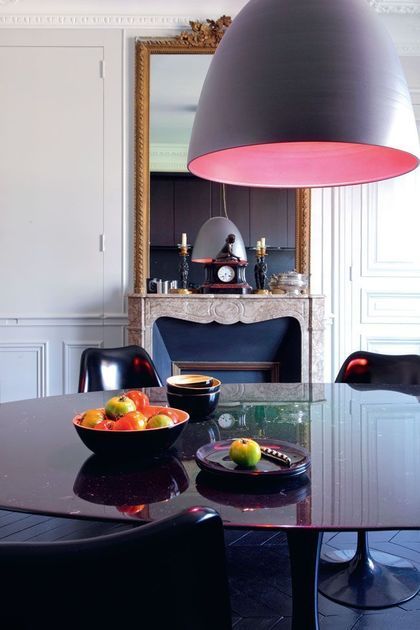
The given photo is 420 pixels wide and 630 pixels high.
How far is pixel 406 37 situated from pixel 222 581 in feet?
12.4

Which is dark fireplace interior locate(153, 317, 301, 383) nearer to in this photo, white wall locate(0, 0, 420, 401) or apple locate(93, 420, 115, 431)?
white wall locate(0, 0, 420, 401)

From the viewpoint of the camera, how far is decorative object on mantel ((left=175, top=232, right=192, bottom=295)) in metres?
3.33

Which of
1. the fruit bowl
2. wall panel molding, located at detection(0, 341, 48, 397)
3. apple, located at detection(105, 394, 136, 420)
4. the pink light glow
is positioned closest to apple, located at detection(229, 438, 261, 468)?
Answer: the fruit bowl

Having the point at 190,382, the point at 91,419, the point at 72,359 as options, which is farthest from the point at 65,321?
the point at 91,419

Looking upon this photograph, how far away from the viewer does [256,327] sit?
3465 mm

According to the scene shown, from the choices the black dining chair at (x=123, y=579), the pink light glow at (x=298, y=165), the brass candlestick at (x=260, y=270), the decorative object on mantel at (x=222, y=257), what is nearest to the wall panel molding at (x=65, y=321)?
the decorative object on mantel at (x=222, y=257)

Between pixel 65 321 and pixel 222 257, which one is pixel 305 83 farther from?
pixel 65 321

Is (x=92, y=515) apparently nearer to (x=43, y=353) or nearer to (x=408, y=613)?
(x=408, y=613)

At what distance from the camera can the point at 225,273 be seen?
331cm

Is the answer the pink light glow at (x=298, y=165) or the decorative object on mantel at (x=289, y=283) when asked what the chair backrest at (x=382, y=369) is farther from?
the decorative object on mantel at (x=289, y=283)

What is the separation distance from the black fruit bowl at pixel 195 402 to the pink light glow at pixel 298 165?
0.52m

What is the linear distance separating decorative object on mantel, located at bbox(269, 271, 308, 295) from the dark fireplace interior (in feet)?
0.62

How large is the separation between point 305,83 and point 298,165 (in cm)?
44

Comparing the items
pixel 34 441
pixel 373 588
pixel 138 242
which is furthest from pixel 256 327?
pixel 34 441
